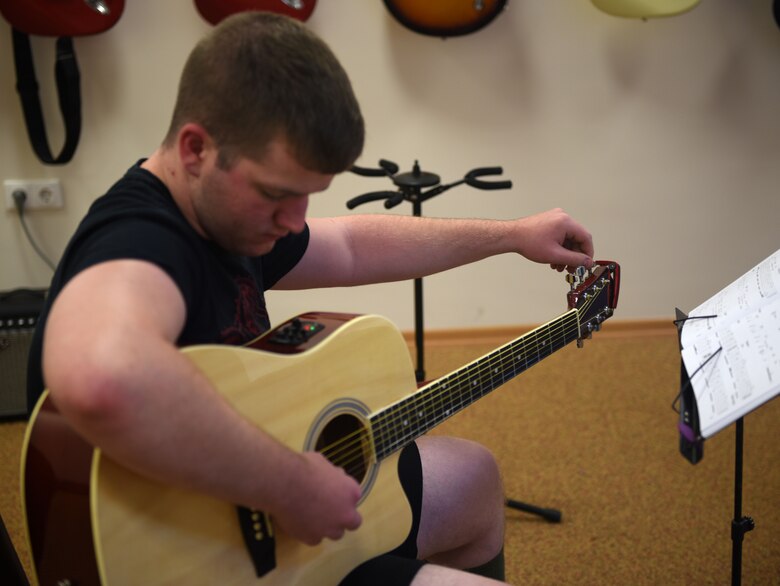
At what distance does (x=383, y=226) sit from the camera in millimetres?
1478

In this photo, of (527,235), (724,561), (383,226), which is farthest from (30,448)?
(724,561)

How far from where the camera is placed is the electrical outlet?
103 inches

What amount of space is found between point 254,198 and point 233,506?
1.26 ft

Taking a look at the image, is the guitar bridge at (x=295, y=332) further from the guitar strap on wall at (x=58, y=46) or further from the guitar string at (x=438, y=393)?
the guitar strap on wall at (x=58, y=46)

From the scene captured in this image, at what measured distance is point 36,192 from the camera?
8.61ft

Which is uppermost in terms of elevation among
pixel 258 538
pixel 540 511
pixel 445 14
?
pixel 445 14

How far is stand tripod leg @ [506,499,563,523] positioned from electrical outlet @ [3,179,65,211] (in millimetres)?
1797

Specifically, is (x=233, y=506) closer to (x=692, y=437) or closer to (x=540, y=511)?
(x=692, y=437)

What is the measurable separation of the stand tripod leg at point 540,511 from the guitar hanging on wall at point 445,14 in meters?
1.44

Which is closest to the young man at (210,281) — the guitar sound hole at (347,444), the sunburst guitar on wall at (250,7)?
the guitar sound hole at (347,444)

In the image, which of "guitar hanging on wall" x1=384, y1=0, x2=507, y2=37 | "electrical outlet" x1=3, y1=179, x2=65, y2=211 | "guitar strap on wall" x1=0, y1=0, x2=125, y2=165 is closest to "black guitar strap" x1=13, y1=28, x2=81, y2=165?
"guitar strap on wall" x1=0, y1=0, x2=125, y2=165

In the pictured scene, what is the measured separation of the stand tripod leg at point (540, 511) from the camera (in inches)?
78.4

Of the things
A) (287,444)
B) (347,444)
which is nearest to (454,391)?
(347,444)

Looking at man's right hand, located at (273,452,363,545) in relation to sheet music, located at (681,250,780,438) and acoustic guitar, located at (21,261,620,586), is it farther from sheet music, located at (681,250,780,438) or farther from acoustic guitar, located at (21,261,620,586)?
sheet music, located at (681,250,780,438)
